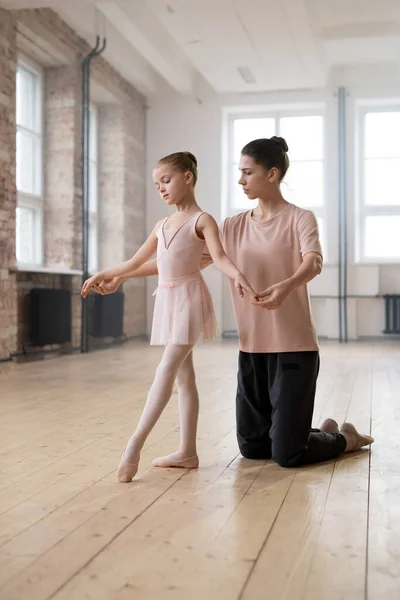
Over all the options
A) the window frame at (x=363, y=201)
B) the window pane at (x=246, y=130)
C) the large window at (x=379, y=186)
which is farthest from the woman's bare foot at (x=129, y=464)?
the window pane at (x=246, y=130)

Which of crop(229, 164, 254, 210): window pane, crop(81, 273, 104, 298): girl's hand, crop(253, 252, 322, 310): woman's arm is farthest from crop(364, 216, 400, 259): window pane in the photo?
crop(81, 273, 104, 298): girl's hand

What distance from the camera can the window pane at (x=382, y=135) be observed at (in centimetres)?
1197

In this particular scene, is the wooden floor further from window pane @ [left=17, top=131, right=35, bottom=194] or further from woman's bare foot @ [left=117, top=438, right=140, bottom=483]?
window pane @ [left=17, top=131, right=35, bottom=194]

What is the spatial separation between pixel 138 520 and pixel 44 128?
7.80 meters

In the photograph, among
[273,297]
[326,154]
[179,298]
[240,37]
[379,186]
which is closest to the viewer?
[273,297]

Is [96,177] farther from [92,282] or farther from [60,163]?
[92,282]

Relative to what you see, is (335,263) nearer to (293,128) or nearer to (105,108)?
(293,128)

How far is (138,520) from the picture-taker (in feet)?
7.23

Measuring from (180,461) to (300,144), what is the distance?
9967mm

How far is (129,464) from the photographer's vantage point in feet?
8.87

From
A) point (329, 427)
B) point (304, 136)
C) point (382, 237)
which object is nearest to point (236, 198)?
point (304, 136)

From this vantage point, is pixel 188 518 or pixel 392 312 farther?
pixel 392 312

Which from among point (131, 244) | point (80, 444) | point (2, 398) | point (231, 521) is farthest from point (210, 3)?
point (231, 521)

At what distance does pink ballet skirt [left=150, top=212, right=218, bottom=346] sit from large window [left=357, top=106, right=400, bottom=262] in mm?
9549
